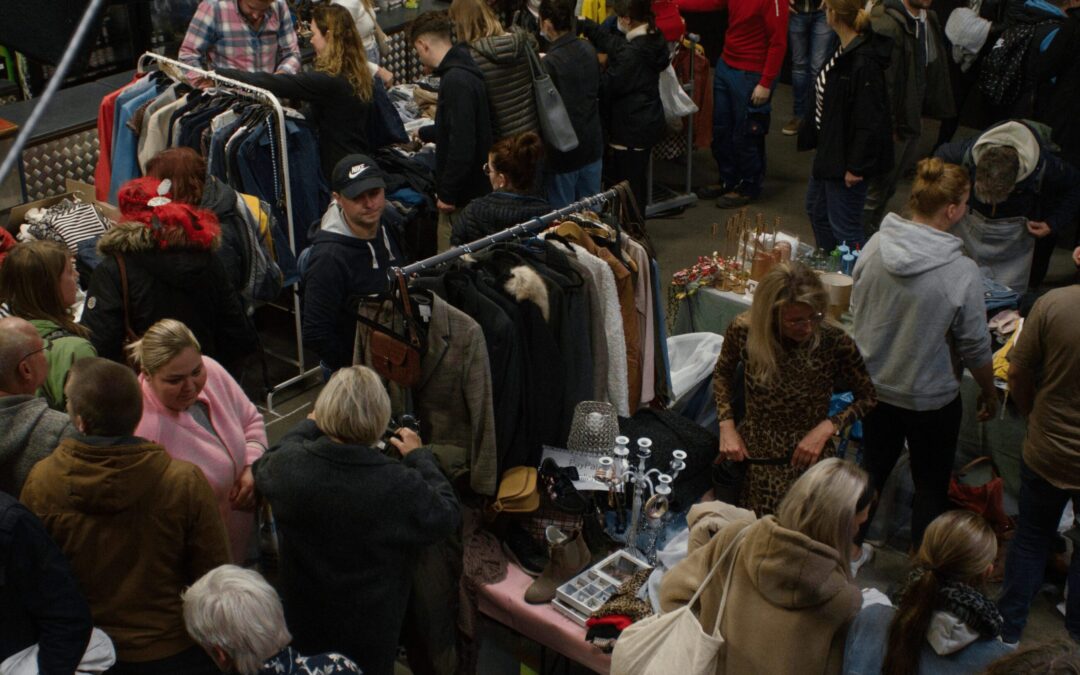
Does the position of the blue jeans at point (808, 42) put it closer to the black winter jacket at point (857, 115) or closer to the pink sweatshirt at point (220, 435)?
the black winter jacket at point (857, 115)

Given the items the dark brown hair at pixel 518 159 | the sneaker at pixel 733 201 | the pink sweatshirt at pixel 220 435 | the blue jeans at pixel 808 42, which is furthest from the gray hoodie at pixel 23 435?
the blue jeans at pixel 808 42

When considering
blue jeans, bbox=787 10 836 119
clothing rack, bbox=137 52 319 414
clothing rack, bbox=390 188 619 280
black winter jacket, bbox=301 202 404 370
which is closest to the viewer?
clothing rack, bbox=390 188 619 280

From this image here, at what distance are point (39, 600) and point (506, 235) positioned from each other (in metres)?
2.06

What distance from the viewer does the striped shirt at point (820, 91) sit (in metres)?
6.11

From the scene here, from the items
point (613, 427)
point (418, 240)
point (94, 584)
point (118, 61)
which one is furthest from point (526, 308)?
point (118, 61)

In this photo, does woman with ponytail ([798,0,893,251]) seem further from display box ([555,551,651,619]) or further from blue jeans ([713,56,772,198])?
display box ([555,551,651,619])

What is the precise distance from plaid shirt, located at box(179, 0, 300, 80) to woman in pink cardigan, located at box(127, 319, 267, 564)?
2761 millimetres

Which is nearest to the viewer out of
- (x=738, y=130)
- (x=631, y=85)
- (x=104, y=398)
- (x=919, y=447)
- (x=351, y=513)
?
(x=104, y=398)

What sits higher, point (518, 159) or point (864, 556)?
point (518, 159)

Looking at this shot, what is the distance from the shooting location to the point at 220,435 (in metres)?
3.59

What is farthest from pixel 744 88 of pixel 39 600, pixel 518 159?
pixel 39 600

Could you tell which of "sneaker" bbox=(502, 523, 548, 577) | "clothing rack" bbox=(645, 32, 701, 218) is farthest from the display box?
"clothing rack" bbox=(645, 32, 701, 218)

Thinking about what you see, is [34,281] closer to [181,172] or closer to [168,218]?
[168,218]

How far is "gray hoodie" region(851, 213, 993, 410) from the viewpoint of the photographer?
406 cm
